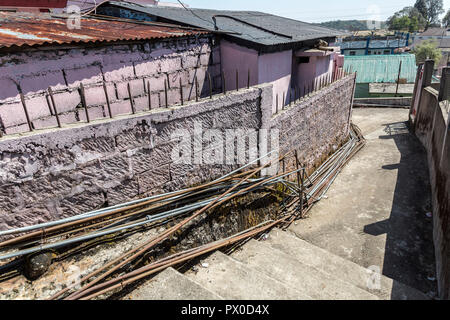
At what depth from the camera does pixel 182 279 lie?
9.70 ft

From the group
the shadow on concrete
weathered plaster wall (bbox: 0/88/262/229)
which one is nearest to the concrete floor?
the shadow on concrete

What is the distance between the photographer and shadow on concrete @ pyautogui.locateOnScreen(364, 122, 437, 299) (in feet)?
16.3

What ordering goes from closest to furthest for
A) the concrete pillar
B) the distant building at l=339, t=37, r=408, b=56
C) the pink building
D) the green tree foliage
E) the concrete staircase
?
the concrete staircase, the pink building, the concrete pillar, the distant building at l=339, t=37, r=408, b=56, the green tree foliage

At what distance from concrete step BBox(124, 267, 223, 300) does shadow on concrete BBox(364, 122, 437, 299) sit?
9.41 ft

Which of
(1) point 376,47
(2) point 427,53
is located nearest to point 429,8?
(2) point 427,53

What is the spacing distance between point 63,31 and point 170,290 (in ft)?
14.9

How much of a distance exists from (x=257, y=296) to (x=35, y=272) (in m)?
2.24

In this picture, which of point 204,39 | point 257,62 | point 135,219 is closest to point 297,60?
point 257,62

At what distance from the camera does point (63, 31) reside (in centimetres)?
473

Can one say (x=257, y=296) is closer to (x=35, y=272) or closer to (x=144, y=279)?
(x=144, y=279)

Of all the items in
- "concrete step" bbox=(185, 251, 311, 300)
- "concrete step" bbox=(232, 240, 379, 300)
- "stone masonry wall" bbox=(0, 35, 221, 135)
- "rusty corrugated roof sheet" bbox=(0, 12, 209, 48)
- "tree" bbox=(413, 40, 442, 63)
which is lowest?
"concrete step" bbox=(232, 240, 379, 300)

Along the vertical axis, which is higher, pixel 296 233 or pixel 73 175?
pixel 73 175

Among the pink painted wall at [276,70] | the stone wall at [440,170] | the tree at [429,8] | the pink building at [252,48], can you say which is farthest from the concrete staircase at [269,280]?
the tree at [429,8]

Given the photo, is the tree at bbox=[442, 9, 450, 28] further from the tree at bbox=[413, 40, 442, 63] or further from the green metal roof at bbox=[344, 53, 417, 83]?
the green metal roof at bbox=[344, 53, 417, 83]
